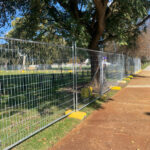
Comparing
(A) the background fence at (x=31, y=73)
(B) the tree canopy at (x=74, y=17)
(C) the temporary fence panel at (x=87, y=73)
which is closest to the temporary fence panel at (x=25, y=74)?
(A) the background fence at (x=31, y=73)

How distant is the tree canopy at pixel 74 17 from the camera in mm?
5777

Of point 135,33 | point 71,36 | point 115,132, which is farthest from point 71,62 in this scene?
point 135,33

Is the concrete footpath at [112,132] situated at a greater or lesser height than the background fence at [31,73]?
lesser

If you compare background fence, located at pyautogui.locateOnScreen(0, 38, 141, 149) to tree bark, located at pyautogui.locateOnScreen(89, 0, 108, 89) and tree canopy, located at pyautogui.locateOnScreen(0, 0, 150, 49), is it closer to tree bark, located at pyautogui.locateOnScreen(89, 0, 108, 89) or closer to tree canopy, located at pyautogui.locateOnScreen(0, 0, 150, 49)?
tree bark, located at pyautogui.locateOnScreen(89, 0, 108, 89)

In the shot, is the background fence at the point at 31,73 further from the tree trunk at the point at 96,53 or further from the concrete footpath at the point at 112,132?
the concrete footpath at the point at 112,132

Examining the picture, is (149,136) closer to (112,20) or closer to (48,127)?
(48,127)

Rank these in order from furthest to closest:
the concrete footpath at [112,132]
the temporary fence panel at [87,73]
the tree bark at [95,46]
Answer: the tree bark at [95,46]
the temporary fence panel at [87,73]
the concrete footpath at [112,132]

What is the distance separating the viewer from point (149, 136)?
3203 mm

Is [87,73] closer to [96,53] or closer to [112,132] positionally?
[96,53]

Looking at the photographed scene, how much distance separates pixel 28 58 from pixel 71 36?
2938 millimetres

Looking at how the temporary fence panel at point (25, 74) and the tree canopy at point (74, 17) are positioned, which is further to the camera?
the tree canopy at point (74, 17)

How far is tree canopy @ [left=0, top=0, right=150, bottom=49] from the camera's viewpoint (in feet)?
19.0

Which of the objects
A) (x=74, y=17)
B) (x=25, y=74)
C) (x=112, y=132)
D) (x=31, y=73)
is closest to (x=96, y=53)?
(x=74, y=17)

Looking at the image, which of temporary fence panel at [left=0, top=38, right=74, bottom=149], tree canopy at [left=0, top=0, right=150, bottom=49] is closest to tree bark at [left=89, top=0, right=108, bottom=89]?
tree canopy at [left=0, top=0, right=150, bottom=49]
